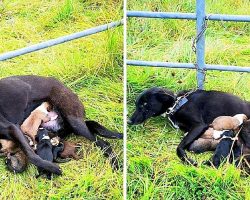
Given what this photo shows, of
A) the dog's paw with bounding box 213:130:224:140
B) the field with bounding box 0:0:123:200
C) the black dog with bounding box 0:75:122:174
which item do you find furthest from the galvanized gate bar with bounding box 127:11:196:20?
the dog's paw with bounding box 213:130:224:140

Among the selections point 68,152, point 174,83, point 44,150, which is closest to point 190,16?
point 174,83

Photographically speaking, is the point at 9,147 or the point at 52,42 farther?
the point at 52,42

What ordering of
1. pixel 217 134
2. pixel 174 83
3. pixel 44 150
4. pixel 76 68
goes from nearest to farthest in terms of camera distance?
pixel 44 150
pixel 217 134
pixel 174 83
pixel 76 68

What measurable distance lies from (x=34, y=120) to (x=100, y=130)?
1.75 feet

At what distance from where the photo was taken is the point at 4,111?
5047 mm

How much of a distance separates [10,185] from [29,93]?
34.5 inches

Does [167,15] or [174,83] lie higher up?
[167,15]

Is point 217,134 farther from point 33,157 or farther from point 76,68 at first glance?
point 76,68

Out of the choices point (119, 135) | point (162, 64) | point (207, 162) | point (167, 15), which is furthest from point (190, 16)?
point (207, 162)

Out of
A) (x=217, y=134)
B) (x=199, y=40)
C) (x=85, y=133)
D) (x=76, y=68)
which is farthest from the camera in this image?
(x=76, y=68)

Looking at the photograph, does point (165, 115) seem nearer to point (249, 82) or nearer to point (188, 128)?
point (188, 128)

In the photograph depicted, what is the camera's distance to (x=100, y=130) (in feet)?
16.7

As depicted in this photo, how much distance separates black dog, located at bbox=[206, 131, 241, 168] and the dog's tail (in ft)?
2.66

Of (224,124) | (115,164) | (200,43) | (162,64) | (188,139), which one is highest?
(200,43)
